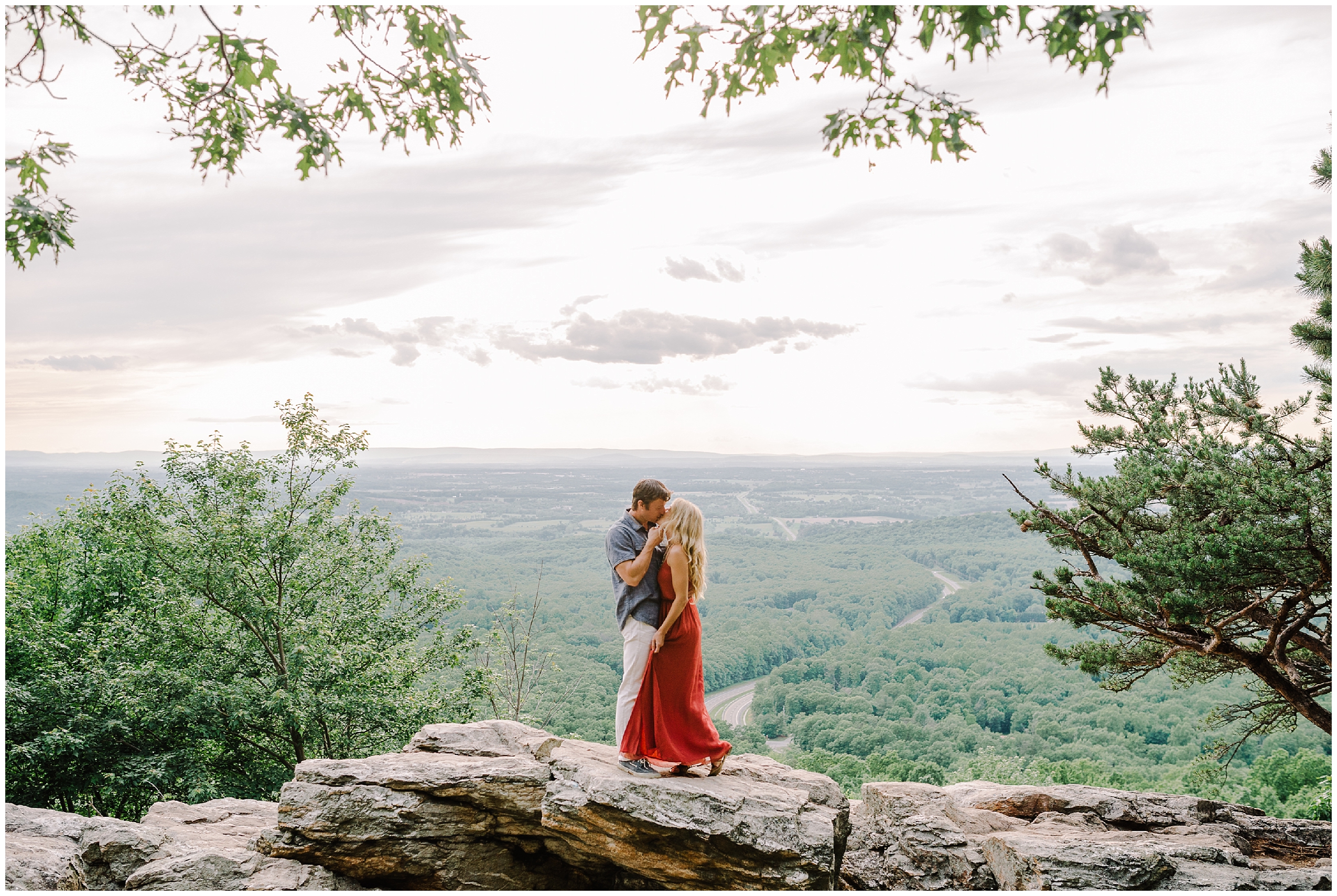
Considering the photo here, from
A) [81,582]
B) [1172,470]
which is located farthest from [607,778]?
[81,582]

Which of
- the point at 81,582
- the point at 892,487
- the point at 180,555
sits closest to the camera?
the point at 180,555

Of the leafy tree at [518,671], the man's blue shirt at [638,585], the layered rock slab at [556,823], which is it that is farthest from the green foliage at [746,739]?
the man's blue shirt at [638,585]

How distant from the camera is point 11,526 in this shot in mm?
19578

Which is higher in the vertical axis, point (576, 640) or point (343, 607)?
point (343, 607)

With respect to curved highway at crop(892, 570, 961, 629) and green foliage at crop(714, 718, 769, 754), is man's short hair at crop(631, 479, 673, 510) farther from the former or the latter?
curved highway at crop(892, 570, 961, 629)

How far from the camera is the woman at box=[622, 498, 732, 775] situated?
18.0ft

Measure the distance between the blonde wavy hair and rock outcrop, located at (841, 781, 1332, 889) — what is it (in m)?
3.09

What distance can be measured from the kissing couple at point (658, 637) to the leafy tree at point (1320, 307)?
662cm

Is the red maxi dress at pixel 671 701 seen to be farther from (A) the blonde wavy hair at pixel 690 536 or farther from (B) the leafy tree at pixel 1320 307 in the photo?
(B) the leafy tree at pixel 1320 307

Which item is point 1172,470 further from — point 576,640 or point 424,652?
point 576,640

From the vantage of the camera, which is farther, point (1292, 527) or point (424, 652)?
point (424, 652)

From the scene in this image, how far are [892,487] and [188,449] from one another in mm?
55217

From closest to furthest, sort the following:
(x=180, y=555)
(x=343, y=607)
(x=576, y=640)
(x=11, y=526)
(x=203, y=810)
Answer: (x=203, y=810), (x=180, y=555), (x=343, y=607), (x=11, y=526), (x=576, y=640)

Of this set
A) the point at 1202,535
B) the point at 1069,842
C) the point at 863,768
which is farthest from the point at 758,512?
the point at 1069,842
